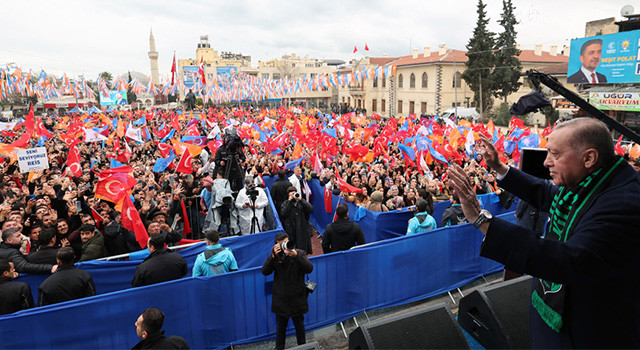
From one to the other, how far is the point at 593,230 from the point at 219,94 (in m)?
46.1

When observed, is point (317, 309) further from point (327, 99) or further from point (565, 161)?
point (327, 99)

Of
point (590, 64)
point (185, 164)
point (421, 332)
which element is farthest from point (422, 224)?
point (590, 64)

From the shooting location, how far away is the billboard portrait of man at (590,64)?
28.2 meters

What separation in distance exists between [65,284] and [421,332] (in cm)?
412

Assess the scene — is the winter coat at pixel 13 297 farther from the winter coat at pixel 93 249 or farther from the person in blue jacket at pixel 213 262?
the person in blue jacket at pixel 213 262

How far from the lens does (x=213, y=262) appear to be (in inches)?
201

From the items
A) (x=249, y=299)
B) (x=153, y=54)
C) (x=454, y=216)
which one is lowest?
(x=249, y=299)

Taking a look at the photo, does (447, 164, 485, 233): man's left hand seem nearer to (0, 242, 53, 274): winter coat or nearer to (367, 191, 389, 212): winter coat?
(0, 242, 53, 274): winter coat

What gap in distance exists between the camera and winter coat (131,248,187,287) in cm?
479

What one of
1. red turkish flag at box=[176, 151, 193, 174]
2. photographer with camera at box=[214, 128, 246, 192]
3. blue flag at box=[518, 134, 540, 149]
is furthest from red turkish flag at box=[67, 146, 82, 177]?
blue flag at box=[518, 134, 540, 149]

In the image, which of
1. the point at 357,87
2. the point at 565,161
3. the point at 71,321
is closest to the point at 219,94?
the point at 357,87

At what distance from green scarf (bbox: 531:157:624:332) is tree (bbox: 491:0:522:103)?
44.2 m

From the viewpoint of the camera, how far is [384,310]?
5.84 metres

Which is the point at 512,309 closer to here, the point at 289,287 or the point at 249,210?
the point at 289,287
